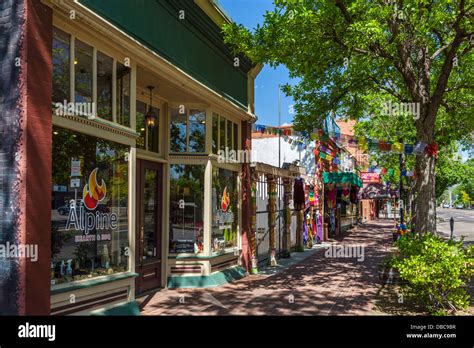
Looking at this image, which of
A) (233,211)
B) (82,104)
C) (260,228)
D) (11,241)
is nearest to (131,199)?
(82,104)

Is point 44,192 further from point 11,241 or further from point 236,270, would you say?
point 236,270

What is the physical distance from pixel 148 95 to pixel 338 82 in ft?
18.2

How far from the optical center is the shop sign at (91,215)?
17.6 ft

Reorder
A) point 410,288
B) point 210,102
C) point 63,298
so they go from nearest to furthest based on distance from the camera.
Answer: point 63,298, point 410,288, point 210,102

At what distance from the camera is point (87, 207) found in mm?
5594

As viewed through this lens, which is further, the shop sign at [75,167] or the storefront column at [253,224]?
the storefront column at [253,224]

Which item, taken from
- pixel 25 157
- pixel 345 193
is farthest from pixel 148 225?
pixel 345 193

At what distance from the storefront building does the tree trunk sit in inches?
166

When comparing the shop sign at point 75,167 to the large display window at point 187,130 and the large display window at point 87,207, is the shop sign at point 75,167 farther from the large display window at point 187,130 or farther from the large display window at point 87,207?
the large display window at point 187,130

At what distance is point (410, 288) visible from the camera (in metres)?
7.31

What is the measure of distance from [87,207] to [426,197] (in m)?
6.09

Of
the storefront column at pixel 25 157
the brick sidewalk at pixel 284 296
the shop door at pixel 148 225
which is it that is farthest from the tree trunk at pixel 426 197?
the storefront column at pixel 25 157

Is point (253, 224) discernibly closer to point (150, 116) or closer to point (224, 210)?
point (224, 210)

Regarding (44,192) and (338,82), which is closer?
(44,192)
